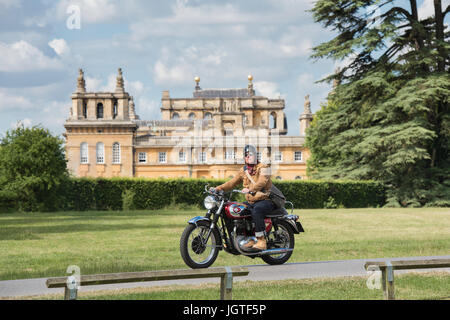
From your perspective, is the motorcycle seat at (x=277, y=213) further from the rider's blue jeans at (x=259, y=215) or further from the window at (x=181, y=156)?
the window at (x=181, y=156)

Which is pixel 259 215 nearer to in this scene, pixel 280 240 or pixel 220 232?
pixel 220 232

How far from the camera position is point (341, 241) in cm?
1502

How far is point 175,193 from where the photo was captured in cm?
3791

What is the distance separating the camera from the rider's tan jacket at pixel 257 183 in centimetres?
904

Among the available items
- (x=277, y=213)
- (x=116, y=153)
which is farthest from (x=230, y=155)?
(x=277, y=213)

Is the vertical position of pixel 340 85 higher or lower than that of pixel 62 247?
higher

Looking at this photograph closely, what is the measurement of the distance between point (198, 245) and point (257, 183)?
1364 millimetres

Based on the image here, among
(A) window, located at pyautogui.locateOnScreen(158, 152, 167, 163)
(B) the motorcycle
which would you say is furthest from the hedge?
(A) window, located at pyautogui.locateOnScreen(158, 152, 167, 163)

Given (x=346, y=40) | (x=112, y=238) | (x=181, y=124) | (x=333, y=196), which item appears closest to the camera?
(x=112, y=238)

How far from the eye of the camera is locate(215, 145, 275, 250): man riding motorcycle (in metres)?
8.99

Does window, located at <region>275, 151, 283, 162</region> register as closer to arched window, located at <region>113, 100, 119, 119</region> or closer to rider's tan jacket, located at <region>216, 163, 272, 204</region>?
arched window, located at <region>113, 100, 119, 119</region>
